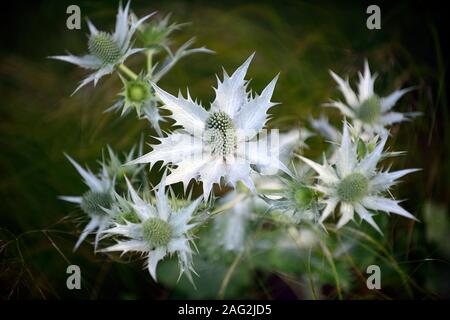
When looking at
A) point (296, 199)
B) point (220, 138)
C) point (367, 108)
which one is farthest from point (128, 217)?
point (367, 108)

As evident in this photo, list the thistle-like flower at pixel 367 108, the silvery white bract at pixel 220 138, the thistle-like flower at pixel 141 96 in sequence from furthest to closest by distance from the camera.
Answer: the thistle-like flower at pixel 367 108
the thistle-like flower at pixel 141 96
the silvery white bract at pixel 220 138

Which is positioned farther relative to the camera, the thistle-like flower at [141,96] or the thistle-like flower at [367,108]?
the thistle-like flower at [367,108]

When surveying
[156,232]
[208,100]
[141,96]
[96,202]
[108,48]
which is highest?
[208,100]

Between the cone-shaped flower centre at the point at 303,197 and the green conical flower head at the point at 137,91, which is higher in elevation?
the green conical flower head at the point at 137,91

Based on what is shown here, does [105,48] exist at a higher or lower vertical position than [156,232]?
higher

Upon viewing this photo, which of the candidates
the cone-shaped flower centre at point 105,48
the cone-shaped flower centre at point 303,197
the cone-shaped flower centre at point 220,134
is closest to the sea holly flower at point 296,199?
the cone-shaped flower centre at point 303,197

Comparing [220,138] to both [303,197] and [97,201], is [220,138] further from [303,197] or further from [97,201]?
[97,201]

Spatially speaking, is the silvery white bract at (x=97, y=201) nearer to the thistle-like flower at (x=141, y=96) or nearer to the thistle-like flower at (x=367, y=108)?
the thistle-like flower at (x=141, y=96)
